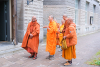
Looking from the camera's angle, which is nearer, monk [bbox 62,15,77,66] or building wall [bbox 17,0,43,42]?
monk [bbox 62,15,77,66]

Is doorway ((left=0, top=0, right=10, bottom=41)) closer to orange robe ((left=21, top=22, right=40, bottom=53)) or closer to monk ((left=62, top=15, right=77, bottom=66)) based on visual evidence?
orange robe ((left=21, top=22, right=40, bottom=53))

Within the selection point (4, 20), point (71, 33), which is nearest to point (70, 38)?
point (71, 33)

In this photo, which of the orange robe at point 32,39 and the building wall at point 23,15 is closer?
the orange robe at point 32,39

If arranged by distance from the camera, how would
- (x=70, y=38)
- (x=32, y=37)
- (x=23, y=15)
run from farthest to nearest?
(x=23, y=15)
(x=32, y=37)
(x=70, y=38)

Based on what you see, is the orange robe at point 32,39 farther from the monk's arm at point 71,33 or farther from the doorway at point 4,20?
the doorway at point 4,20

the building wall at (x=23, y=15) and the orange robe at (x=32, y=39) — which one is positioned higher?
the building wall at (x=23, y=15)

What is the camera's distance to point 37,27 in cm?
629

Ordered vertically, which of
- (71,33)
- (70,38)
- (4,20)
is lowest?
(70,38)

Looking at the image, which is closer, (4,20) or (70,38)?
(70,38)

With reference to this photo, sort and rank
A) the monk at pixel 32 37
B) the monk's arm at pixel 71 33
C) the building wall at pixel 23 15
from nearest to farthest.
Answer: the monk's arm at pixel 71 33 < the monk at pixel 32 37 < the building wall at pixel 23 15

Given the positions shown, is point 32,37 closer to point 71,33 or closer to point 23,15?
point 71,33

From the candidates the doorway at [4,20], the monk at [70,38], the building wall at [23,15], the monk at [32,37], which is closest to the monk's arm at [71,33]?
the monk at [70,38]

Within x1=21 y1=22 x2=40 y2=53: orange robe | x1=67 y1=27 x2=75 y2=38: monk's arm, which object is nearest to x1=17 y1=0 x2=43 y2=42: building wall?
x1=21 y1=22 x2=40 y2=53: orange robe

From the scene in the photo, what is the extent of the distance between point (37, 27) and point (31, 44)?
30.0 inches
